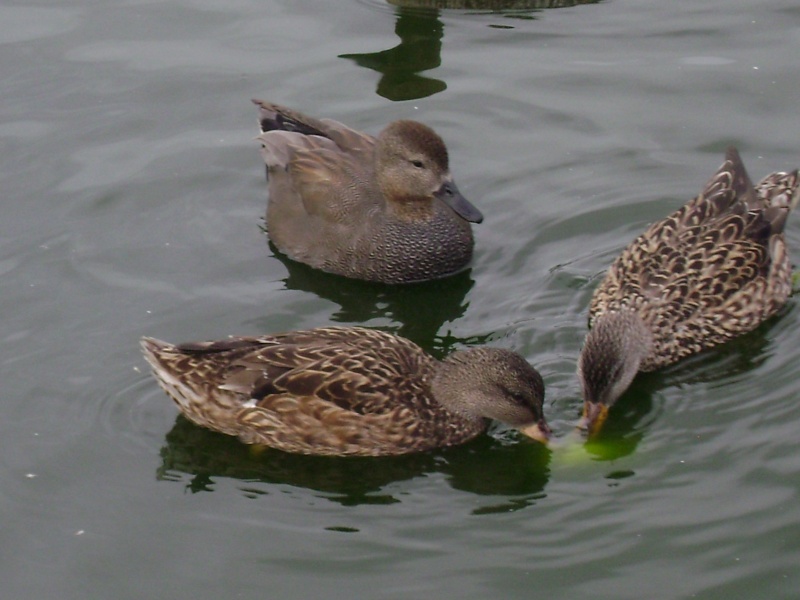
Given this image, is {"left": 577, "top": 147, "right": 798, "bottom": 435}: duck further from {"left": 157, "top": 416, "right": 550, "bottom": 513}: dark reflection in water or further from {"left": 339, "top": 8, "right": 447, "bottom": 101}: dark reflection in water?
{"left": 339, "top": 8, "right": 447, "bottom": 101}: dark reflection in water

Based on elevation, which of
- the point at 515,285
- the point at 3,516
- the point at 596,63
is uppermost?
the point at 596,63

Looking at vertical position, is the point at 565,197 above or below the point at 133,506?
above

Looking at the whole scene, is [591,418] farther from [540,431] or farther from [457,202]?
[457,202]

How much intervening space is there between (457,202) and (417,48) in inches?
130

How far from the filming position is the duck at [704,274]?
854 cm

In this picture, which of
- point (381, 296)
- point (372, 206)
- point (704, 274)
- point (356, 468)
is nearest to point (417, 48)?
point (372, 206)

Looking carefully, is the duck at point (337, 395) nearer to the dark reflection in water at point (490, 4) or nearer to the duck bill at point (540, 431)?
the duck bill at point (540, 431)

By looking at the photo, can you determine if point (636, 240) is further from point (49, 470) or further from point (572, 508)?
point (49, 470)

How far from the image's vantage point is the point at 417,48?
12.5 m

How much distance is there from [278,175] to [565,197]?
216 cm

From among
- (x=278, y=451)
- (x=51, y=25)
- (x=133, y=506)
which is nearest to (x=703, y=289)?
(x=278, y=451)

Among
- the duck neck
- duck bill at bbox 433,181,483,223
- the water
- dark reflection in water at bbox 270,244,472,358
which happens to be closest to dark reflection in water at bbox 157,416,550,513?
the water

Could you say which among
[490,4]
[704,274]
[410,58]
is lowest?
[704,274]

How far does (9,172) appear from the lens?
10680mm
